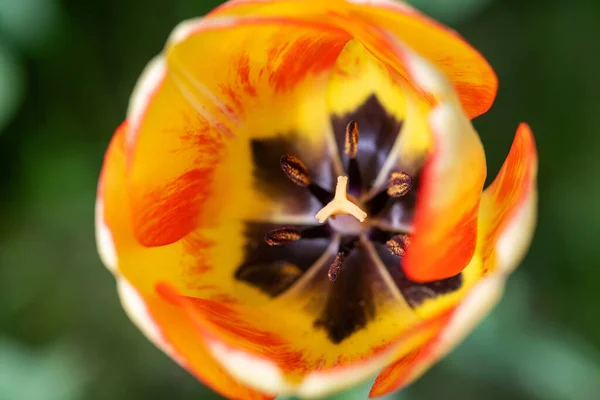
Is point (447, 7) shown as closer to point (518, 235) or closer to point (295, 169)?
point (295, 169)

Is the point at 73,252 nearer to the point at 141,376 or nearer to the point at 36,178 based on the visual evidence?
the point at 36,178

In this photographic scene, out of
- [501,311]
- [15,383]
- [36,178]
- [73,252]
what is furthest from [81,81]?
[501,311]

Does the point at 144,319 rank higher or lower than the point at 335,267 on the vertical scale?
higher

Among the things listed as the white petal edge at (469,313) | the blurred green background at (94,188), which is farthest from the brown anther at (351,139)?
the blurred green background at (94,188)

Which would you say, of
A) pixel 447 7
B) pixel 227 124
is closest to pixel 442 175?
pixel 227 124

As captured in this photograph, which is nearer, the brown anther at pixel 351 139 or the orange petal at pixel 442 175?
the orange petal at pixel 442 175

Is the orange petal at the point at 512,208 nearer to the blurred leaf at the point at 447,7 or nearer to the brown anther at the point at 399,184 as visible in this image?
the brown anther at the point at 399,184

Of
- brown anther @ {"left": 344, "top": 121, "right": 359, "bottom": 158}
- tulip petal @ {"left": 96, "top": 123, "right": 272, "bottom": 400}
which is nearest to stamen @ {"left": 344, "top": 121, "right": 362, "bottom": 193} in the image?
brown anther @ {"left": 344, "top": 121, "right": 359, "bottom": 158}
